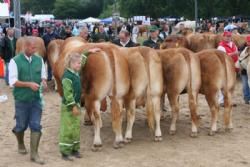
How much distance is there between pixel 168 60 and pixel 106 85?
4.43ft

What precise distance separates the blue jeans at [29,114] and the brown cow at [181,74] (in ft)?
7.49

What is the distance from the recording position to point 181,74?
25.2 feet

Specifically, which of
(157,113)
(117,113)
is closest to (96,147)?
(117,113)

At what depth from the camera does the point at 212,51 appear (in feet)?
26.8

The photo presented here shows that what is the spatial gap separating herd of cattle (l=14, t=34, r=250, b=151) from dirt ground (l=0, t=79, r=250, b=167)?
0.22 meters

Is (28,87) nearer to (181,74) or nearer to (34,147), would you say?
(34,147)

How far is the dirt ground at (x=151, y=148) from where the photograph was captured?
260 inches

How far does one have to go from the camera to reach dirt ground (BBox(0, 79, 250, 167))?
6.61 meters

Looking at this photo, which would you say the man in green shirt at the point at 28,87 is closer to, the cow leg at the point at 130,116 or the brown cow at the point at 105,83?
the brown cow at the point at 105,83

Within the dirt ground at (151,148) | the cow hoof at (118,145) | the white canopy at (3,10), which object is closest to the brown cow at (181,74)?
the dirt ground at (151,148)

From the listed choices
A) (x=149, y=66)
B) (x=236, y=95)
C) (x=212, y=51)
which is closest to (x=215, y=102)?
(x=212, y=51)

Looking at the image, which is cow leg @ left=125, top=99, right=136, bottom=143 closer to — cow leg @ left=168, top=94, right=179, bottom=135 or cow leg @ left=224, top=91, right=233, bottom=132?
cow leg @ left=168, top=94, right=179, bottom=135

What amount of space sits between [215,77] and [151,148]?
5.55ft

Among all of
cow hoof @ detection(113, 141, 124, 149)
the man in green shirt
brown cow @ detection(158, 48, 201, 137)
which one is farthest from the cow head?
the man in green shirt
